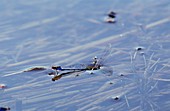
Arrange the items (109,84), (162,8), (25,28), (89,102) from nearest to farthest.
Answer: (89,102) → (109,84) → (25,28) → (162,8)

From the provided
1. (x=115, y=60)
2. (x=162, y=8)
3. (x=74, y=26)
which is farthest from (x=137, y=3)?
(x=115, y=60)

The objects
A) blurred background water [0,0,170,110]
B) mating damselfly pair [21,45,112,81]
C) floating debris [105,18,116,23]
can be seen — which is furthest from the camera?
floating debris [105,18,116,23]

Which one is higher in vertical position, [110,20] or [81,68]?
[110,20]

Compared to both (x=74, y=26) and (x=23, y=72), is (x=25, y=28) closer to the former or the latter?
(x=74, y=26)

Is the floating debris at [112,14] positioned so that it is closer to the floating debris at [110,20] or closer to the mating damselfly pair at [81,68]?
the floating debris at [110,20]

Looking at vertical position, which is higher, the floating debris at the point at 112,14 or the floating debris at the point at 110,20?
the floating debris at the point at 112,14

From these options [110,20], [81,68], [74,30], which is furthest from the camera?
[110,20]

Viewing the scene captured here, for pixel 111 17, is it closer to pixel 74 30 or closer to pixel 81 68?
pixel 74 30

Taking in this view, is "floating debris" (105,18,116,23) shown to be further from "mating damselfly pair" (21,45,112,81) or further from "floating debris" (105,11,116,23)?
"mating damselfly pair" (21,45,112,81)

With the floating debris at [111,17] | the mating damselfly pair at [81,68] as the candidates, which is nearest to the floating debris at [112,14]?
the floating debris at [111,17]

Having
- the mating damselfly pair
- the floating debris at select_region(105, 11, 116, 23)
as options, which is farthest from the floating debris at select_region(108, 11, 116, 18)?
the mating damselfly pair

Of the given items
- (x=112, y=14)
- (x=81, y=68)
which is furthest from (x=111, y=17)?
(x=81, y=68)
